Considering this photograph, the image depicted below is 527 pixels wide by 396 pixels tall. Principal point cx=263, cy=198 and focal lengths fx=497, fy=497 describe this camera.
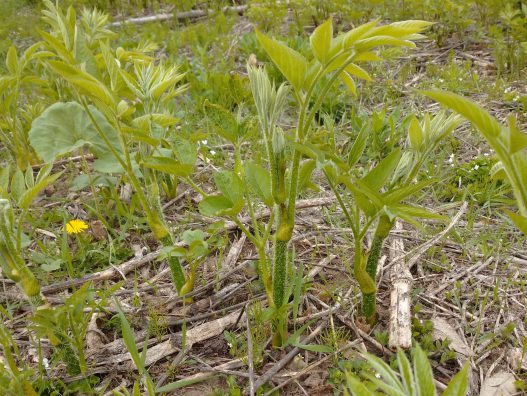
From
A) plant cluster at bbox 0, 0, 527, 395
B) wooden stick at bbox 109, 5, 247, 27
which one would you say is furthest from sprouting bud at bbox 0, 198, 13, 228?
wooden stick at bbox 109, 5, 247, 27

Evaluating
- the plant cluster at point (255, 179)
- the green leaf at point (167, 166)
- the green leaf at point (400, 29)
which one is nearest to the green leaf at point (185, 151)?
the plant cluster at point (255, 179)

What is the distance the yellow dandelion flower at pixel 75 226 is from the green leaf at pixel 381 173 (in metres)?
1.42

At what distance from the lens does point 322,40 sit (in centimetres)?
112

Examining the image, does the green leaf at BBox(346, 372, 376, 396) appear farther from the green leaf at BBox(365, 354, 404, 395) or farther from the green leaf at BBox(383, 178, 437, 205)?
the green leaf at BBox(383, 178, 437, 205)

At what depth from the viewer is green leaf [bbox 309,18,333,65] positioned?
3.61ft

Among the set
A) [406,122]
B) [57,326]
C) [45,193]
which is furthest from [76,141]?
[406,122]

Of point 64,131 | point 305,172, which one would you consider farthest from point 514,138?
point 64,131

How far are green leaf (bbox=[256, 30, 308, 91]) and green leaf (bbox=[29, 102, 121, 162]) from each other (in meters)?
0.77

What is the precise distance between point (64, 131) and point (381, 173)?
109cm

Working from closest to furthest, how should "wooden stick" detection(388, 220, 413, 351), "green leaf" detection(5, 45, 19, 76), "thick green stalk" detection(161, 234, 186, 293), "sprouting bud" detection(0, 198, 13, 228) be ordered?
"sprouting bud" detection(0, 198, 13, 228), "wooden stick" detection(388, 220, 413, 351), "thick green stalk" detection(161, 234, 186, 293), "green leaf" detection(5, 45, 19, 76)

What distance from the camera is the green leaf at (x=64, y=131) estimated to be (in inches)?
65.2

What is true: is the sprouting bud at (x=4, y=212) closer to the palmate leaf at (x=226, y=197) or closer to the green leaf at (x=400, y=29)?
the palmate leaf at (x=226, y=197)

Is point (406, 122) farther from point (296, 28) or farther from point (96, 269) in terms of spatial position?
point (296, 28)

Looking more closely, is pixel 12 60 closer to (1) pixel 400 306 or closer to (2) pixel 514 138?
(1) pixel 400 306
